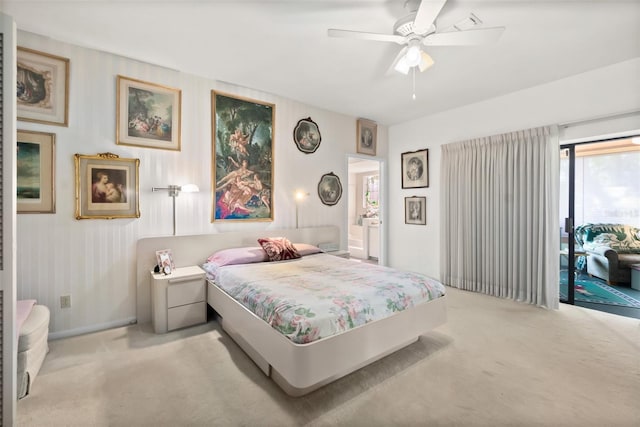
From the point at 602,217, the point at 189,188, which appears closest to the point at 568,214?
the point at 602,217

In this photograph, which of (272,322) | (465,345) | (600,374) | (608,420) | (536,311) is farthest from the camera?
(536,311)

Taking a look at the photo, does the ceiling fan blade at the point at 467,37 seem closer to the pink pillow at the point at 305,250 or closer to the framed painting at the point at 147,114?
the pink pillow at the point at 305,250

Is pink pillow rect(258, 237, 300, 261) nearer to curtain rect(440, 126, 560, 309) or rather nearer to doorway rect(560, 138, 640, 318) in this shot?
curtain rect(440, 126, 560, 309)

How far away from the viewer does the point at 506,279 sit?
3834mm

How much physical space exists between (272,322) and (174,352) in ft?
3.77

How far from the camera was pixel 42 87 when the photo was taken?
2.59 meters

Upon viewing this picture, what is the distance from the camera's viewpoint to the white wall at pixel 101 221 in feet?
8.52

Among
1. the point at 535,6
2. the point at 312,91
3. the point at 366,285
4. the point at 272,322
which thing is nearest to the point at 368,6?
the point at 535,6

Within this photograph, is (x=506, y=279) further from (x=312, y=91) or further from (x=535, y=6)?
(x=312, y=91)

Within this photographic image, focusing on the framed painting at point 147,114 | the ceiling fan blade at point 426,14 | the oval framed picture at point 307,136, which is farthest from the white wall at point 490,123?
the framed painting at point 147,114

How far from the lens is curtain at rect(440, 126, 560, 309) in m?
3.43

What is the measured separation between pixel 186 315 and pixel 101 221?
129 centimetres

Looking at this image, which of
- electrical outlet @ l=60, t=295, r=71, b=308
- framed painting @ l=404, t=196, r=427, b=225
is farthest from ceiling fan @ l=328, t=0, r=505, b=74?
electrical outlet @ l=60, t=295, r=71, b=308

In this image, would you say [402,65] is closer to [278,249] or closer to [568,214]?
[278,249]
